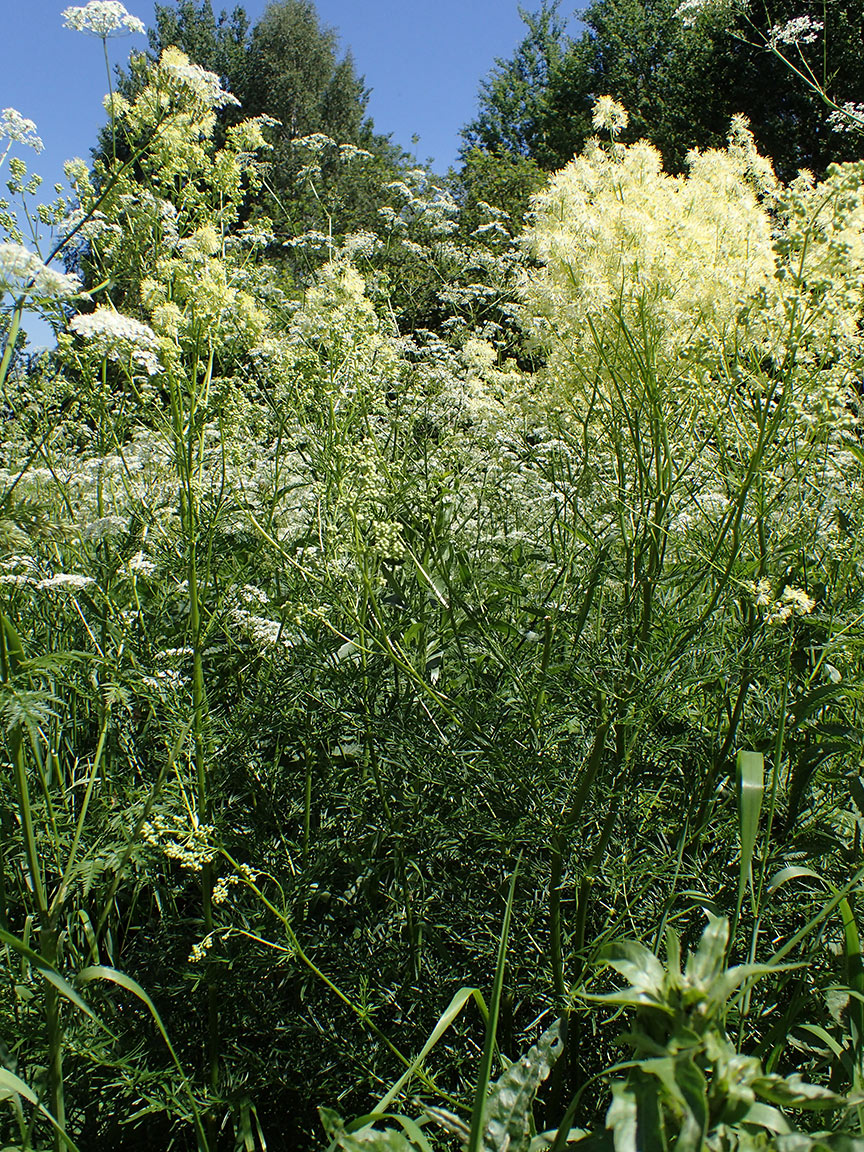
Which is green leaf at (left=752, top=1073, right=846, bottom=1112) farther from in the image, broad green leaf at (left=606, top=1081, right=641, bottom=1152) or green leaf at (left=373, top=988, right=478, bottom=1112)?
green leaf at (left=373, top=988, right=478, bottom=1112)

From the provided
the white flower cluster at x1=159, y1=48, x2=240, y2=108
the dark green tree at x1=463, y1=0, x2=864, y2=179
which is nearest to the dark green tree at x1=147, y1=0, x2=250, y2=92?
the dark green tree at x1=463, y1=0, x2=864, y2=179

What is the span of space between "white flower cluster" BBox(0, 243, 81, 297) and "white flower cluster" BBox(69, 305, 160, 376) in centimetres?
30

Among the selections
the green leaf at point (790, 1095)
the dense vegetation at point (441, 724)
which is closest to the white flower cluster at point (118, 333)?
the dense vegetation at point (441, 724)

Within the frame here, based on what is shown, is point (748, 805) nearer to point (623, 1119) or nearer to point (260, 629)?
point (623, 1119)

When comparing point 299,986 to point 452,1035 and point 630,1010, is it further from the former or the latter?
point 630,1010

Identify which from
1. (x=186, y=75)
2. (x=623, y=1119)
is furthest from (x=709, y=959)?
(x=186, y=75)

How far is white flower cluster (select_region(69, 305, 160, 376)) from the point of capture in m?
1.65

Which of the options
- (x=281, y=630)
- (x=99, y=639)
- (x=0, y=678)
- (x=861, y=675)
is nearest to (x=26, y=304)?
(x=0, y=678)

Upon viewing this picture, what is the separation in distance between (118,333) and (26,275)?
13.1 inches

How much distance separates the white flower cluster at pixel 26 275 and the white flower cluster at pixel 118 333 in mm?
296

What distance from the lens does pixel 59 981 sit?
1.10 m

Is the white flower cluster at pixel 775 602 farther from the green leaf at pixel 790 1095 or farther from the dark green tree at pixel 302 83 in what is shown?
the dark green tree at pixel 302 83

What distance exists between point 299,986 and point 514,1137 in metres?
0.81

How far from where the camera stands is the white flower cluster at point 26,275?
1.30m
